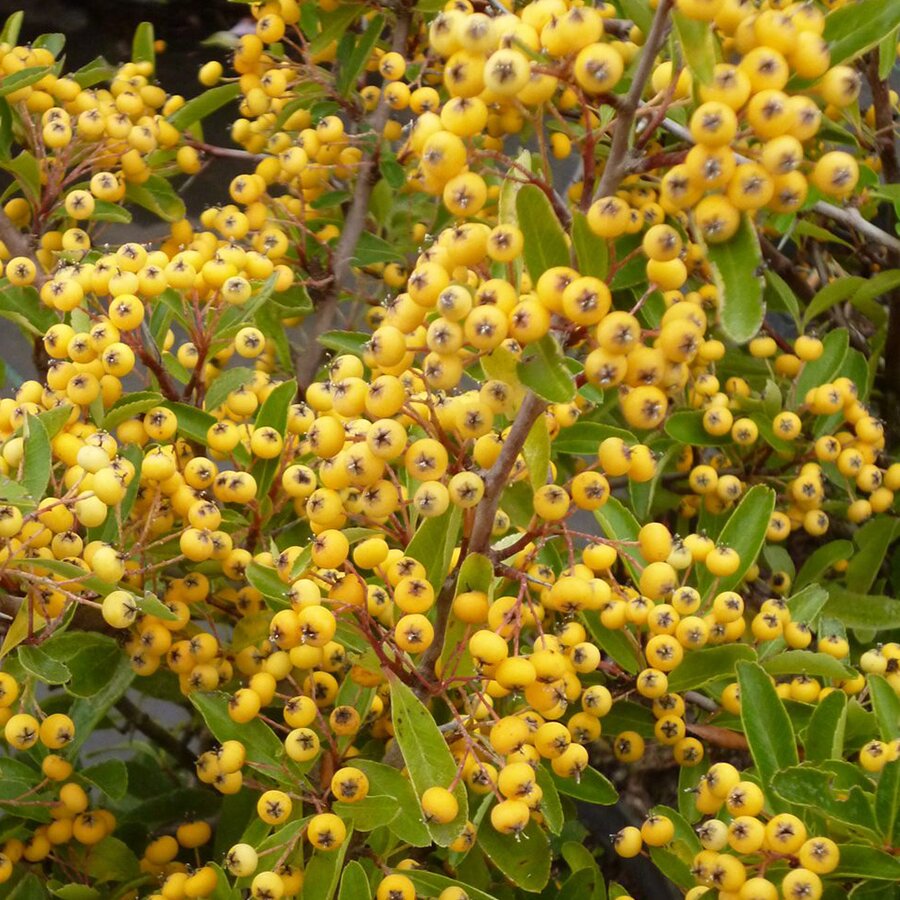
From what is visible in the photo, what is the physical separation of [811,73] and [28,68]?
121 cm

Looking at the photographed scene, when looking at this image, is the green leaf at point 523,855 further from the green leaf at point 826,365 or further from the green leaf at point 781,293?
the green leaf at point 781,293

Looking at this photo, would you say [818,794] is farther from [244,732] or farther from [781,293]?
[781,293]

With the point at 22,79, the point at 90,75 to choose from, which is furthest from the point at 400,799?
the point at 90,75

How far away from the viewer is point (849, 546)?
1614 millimetres

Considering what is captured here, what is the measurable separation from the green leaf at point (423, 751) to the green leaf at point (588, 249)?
0.41m

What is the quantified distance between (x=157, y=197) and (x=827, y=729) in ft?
4.31

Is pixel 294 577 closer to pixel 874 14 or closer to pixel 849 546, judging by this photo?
pixel 874 14

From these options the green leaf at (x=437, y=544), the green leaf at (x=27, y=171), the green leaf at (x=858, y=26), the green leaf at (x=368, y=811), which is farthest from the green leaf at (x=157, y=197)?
the green leaf at (x=858, y=26)

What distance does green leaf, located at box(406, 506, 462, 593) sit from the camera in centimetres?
92

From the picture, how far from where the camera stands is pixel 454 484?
83cm

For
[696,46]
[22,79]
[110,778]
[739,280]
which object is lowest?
[110,778]

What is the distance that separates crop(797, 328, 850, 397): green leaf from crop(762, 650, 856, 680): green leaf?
576mm

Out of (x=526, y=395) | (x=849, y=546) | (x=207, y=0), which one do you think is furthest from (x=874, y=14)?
(x=207, y=0)

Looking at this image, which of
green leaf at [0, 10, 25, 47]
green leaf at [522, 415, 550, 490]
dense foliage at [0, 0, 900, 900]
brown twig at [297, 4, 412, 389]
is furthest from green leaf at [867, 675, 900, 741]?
green leaf at [0, 10, 25, 47]
